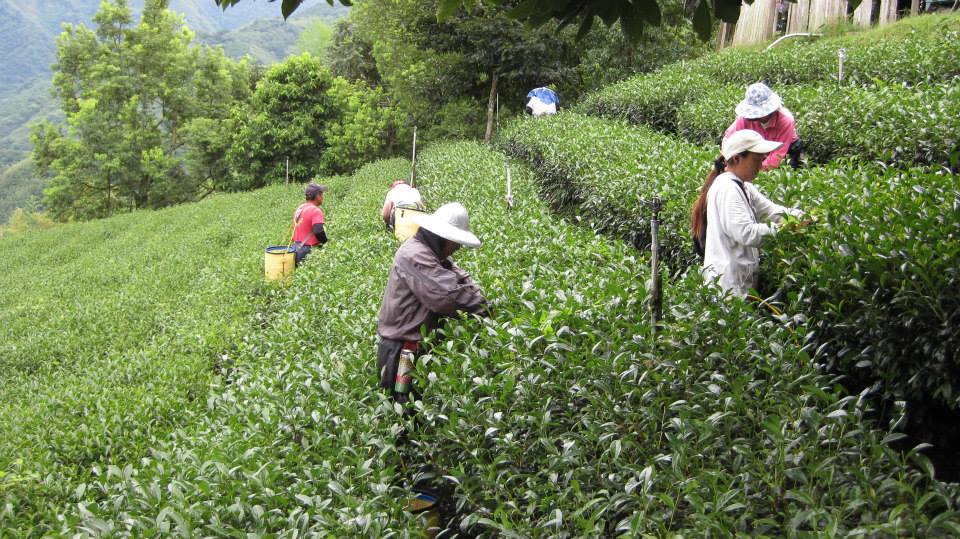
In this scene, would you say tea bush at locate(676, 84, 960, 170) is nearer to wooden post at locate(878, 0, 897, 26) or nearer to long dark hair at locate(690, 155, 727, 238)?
long dark hair at locate(690, 155, 727, 238)

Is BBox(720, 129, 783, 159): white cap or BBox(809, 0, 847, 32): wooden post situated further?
BBox(809, 0, 847, 32): wooden post

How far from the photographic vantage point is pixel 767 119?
6305 mm

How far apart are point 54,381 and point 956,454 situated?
8.48 m

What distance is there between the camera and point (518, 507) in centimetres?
302

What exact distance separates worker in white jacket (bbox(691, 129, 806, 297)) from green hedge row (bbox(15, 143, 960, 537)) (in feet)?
1.58

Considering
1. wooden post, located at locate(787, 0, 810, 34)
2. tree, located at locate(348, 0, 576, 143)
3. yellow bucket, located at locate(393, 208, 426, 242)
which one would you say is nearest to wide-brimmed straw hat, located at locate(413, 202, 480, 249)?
yellow bucket, located at locate(393, 208, 426, 242)

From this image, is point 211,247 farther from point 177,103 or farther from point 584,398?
point 177,103

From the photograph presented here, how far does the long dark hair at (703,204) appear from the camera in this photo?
4.57 metres

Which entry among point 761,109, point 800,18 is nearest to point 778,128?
point 761,109

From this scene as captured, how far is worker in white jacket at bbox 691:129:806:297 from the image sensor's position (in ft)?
14.1

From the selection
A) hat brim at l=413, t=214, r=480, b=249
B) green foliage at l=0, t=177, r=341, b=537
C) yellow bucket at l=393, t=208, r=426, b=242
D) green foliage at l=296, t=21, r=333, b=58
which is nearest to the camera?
hat brim at l=413, t=214, r=480, b=249

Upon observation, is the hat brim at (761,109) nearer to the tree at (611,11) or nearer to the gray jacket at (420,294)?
the gray jacket at (420,294)

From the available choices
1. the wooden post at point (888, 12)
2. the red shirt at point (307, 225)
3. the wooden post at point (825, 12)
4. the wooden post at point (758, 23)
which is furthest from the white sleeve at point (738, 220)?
the wooden post at point (758, 23)

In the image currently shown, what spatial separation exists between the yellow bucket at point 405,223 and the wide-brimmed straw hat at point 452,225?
3241mm
